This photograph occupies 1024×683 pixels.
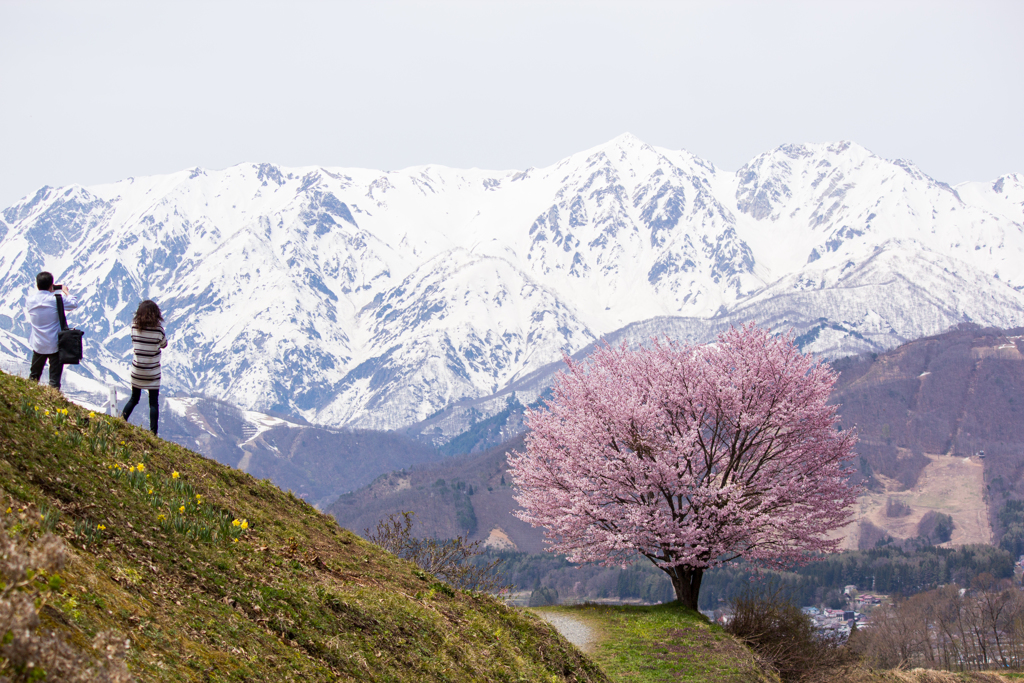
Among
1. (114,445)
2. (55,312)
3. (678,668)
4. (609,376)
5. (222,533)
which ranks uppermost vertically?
(609,376)

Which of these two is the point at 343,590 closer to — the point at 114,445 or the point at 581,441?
the point at 114,445

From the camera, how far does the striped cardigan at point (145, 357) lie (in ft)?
57.2

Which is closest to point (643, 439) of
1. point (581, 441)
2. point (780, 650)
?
point (581, 441)

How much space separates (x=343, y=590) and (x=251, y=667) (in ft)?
14.3

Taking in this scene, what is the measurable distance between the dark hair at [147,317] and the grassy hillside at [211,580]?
2435mm

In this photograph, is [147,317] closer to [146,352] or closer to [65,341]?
[146,352]

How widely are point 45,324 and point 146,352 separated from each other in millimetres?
1957

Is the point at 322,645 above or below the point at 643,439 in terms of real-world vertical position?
below

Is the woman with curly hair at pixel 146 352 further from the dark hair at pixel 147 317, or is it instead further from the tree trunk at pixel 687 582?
the tree trunk at pixel 687 582

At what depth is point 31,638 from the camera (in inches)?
216

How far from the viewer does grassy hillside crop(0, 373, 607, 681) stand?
877cm

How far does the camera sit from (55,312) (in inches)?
674

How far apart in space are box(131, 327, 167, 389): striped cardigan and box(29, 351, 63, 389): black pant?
135 centimetres

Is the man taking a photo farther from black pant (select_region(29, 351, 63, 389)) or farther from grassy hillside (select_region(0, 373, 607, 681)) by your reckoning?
grassy hillside (select_region(0, 373, 607, 681))
